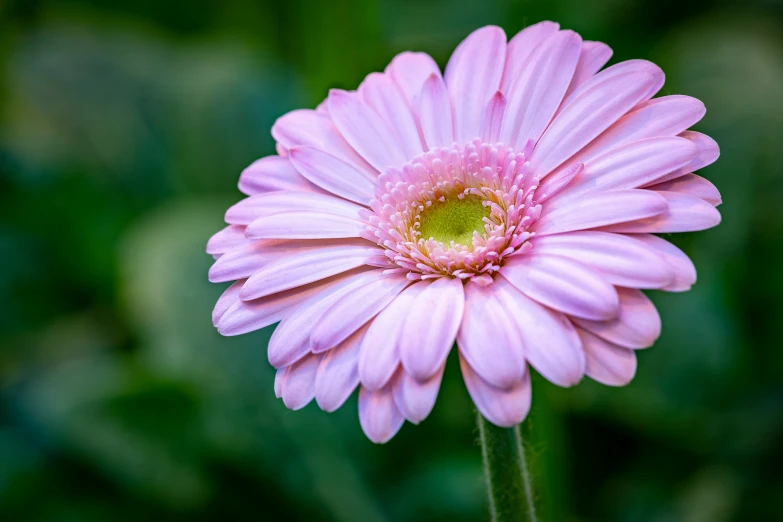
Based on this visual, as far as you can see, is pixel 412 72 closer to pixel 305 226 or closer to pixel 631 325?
pixel 305 226

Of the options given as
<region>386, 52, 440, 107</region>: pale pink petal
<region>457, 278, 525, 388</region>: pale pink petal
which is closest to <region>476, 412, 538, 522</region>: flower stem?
<region>457, 278, 525, 388</region>: pale pink petal

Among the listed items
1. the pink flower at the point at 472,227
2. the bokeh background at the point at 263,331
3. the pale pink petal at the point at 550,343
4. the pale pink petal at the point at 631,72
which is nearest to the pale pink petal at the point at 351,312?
the pink flower at the point at 472,227

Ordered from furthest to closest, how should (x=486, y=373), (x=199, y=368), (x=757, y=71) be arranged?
(x=757, y=71), (x=199, y=368), (x=486, y=373)

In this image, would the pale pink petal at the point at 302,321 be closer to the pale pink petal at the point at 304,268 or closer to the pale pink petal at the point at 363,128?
the pale pink petal at the point at 304,268

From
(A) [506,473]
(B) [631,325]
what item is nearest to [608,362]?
(B) [631,325]

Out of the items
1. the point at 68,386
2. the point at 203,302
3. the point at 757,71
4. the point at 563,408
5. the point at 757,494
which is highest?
the point at 757,71

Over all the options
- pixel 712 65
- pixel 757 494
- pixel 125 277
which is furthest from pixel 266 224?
pixel 712 65

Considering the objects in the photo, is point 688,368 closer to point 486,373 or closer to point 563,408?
point 563,408
